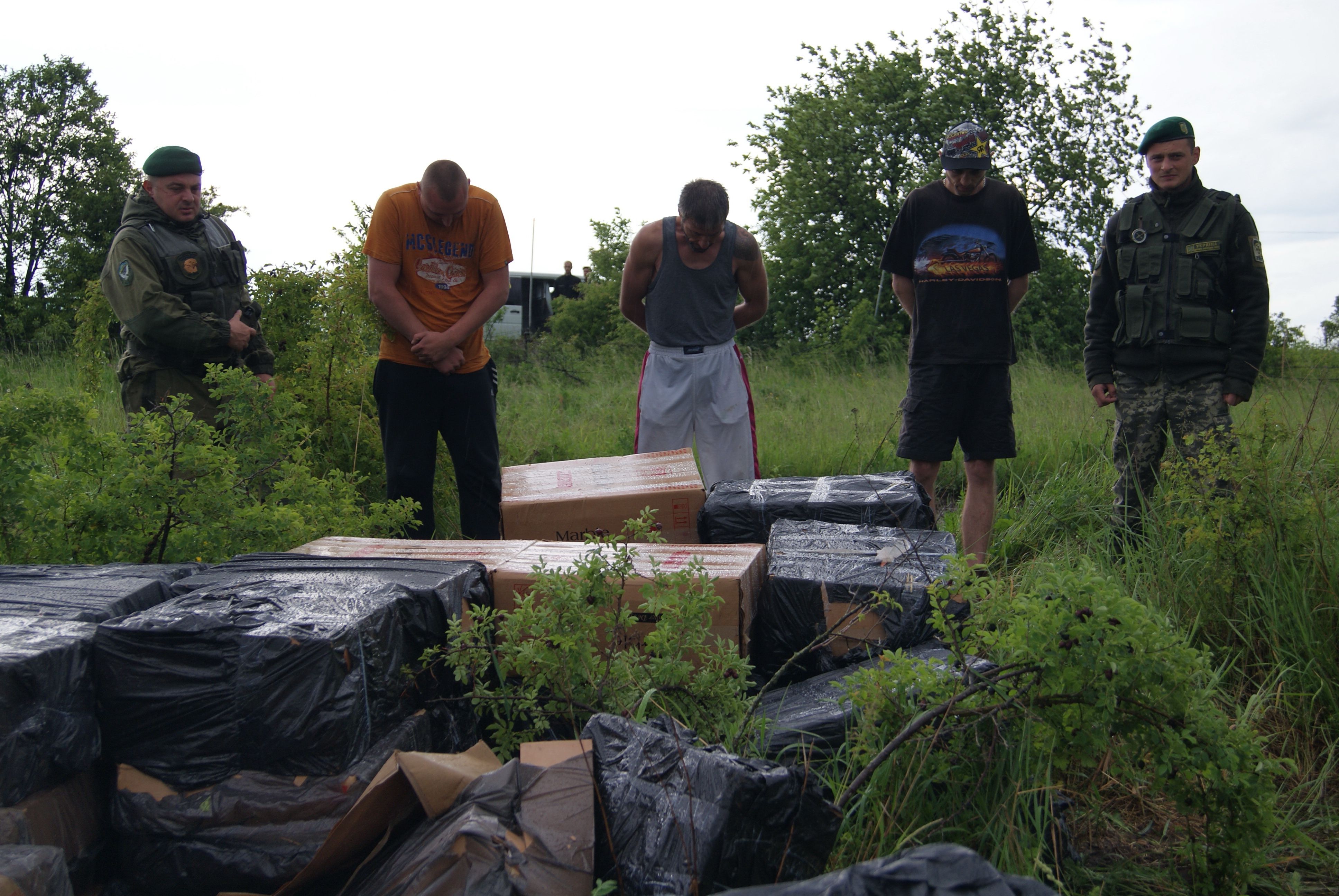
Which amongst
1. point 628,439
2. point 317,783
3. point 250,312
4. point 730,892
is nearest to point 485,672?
point 317,783

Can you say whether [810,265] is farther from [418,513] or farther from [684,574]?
[684,574]

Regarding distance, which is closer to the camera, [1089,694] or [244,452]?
[1089,694]

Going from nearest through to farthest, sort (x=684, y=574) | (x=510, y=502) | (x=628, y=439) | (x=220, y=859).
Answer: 1. (x=220, y=859)
2. (x=684, y=574)
3. (x=510, y=502)
4. (x=628, y=439)

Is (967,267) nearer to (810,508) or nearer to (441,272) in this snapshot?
(810,508)

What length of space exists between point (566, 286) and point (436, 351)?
1839 centimetres

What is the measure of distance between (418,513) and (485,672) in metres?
1.95

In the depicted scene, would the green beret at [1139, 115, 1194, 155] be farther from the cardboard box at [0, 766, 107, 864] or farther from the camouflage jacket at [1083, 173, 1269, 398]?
the cardboard box at [0, 766, 107, 864]

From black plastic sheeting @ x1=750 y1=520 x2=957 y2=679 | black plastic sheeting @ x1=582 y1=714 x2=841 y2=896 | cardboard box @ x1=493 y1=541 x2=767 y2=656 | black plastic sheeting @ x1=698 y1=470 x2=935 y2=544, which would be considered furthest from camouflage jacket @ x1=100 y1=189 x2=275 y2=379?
black plastic sheeting @ x1=582 y1=714 x2=841 y2=896

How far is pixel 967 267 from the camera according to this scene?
396 cm

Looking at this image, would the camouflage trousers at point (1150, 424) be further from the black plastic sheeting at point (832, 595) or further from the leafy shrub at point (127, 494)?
the leafy shrub at point (127, 494)

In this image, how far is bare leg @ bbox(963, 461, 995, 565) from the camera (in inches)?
155

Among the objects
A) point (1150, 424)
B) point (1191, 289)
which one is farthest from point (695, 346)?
point (1191, 289)

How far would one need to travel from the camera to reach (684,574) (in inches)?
78.2

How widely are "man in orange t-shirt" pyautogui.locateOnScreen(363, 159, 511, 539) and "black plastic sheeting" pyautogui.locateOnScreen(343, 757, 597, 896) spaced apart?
2.28 metres
